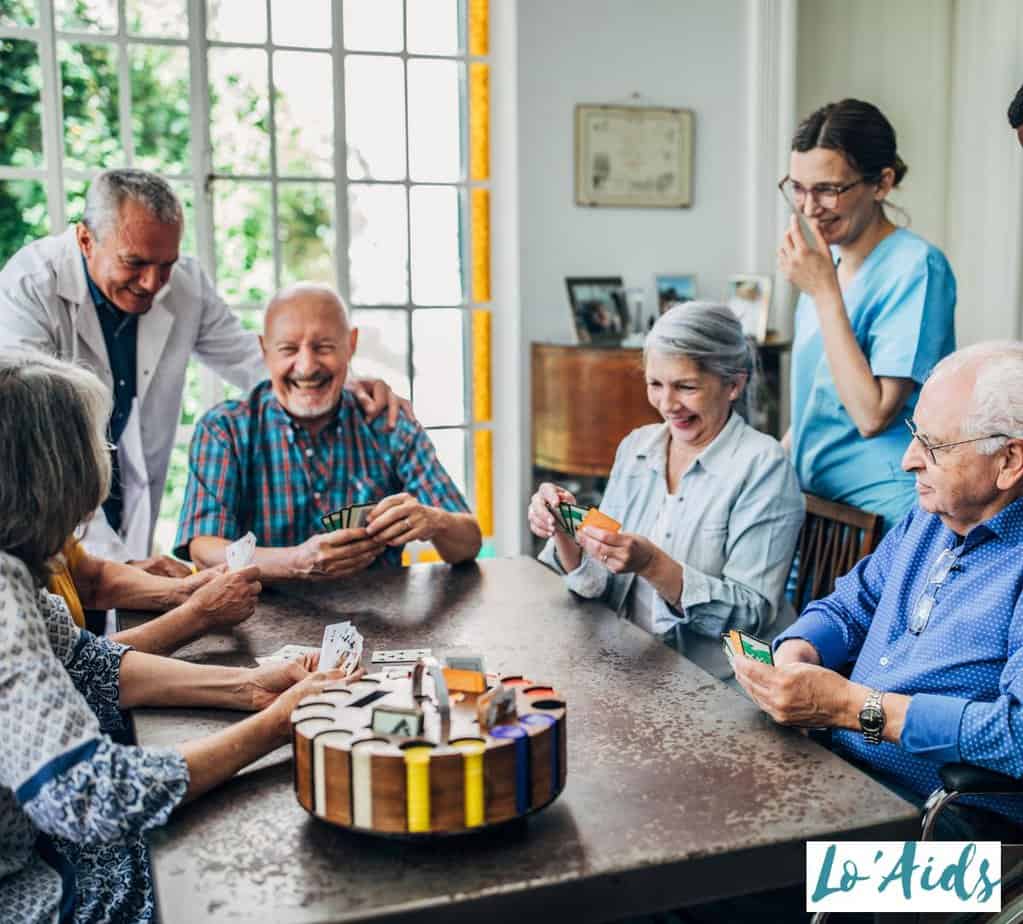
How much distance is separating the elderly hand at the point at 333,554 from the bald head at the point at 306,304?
58cm

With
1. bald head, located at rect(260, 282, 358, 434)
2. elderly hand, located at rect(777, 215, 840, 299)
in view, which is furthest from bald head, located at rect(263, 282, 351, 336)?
elderly hand, located at rect(777, 215, 840, 299)

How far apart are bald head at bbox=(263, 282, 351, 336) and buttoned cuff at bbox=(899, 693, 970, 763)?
65.8 inches

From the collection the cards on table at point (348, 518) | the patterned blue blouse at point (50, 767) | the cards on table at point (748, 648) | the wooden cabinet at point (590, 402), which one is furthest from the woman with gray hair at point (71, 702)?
the wooden cabinet at point (590, 402)

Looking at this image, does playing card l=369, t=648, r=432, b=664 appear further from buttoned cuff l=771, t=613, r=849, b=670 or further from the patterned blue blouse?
buttoned cuff l=771, t=613, r=849, b=670

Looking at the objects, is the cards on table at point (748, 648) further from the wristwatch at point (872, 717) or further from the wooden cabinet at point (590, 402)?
the wooden cabinet at point (590, 402)

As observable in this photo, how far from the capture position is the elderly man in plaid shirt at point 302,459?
2689 millimetres

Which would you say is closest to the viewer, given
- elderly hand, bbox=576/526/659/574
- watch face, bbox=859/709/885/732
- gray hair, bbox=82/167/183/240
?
watch face, bbox=859/709/885/732

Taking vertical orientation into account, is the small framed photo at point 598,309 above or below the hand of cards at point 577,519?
above

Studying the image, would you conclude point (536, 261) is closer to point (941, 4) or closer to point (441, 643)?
point (941, 4)

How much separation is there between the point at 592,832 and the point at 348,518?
1.32 m

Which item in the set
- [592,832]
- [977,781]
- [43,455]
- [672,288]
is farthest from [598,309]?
[592,832]

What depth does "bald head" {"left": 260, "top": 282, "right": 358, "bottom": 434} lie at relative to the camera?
8.98 feet

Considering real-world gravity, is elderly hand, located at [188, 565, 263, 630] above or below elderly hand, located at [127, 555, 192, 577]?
above

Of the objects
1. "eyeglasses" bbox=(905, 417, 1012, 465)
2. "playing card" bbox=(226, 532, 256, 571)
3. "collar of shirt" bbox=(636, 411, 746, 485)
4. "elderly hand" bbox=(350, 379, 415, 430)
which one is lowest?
"playing card" bbox=(226, 532, 256, 571)
